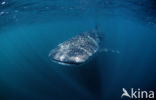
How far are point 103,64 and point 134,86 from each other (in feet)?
13.8

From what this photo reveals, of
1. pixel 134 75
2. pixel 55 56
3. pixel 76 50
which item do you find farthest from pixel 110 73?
pixel 55 56

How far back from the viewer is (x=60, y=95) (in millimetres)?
11031

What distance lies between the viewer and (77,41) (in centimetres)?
909

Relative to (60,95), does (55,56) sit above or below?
above

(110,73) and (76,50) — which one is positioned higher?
(76,50)

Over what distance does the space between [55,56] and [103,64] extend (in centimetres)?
932

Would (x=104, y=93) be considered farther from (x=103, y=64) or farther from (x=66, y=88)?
(x=103, y=64)

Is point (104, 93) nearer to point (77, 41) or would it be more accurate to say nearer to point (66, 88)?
point (66, 88)

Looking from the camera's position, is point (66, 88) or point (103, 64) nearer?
Answer: point (66, 88)

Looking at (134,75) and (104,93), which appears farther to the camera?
(134,75)

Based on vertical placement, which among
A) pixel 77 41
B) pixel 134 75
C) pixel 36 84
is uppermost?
pixel 77 41

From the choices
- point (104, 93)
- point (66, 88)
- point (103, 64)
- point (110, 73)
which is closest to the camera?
point (104, 93)

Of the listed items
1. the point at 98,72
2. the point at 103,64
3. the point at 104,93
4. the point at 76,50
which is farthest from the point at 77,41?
the point at 103,64

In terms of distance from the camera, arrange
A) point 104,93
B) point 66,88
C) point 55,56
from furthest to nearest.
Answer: point 66,88, point 104,93, point 55,56
